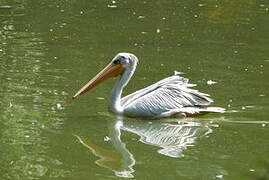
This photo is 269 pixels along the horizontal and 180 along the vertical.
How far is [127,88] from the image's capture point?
8203 millimetres

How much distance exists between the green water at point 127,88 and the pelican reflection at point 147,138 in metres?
0.01

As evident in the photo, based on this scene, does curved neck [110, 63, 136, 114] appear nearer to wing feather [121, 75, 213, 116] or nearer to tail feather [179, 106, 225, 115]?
wing feather [121, 75, 213, 116]

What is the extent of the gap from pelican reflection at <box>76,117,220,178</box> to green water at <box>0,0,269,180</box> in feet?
0.03

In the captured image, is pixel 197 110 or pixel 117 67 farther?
pixel 117 67

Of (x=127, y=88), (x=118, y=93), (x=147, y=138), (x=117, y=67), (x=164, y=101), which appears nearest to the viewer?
(x=147, y=138)

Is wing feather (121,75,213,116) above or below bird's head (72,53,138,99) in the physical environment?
below

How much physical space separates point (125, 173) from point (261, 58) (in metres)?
4.78

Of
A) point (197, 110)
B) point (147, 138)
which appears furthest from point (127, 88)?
point (147, 138)

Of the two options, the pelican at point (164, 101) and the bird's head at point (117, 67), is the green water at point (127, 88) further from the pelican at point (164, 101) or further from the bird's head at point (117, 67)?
the bird's head at point (117, 67)

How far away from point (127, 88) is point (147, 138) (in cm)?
188

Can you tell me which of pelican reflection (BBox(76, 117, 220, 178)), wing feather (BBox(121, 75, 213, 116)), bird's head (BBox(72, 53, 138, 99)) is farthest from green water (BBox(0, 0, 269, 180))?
bird's head (BBox(72, 53, 138, 99))

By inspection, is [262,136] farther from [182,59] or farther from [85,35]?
[85,35]

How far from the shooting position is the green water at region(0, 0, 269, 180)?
5.53 meters

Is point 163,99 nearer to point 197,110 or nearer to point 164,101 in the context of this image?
point 164,101
